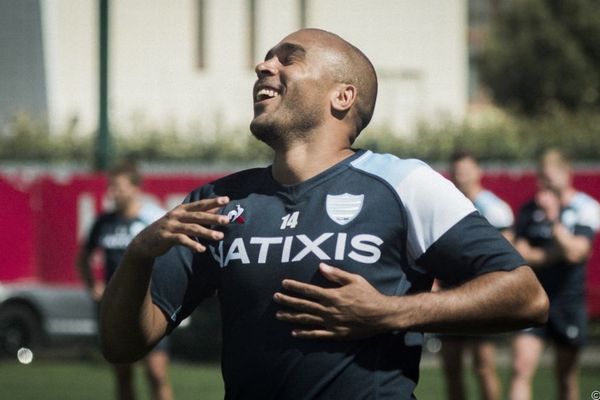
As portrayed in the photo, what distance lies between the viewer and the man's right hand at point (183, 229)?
3.52 meters

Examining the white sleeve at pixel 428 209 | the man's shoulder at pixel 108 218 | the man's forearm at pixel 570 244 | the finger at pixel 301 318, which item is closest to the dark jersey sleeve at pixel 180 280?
the finger at pixel 301 318

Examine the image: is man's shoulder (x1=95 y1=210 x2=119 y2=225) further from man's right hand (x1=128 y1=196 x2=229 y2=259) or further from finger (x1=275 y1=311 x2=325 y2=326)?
finger (x1=275 y1=311 x2=325 y2=326)

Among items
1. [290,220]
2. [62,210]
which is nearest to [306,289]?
[290,220]

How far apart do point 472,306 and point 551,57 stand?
33245 millimetres

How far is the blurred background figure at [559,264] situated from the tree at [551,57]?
26.0 metres

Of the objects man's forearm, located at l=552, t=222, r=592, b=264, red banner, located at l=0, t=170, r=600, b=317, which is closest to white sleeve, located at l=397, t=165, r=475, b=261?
man's forearm, located at l=552, t=222, r=592, b=264

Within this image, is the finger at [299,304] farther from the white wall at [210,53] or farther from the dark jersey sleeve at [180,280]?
the white wall at [210,53]

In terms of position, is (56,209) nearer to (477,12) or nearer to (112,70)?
(112,70)

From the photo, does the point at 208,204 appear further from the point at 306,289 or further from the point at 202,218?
the point at 306,289

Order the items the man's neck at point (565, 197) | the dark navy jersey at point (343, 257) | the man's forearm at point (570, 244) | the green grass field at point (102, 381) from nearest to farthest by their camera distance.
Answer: the dark navy jersey at point (343, 257), the man's forearm at point (570, 244), the man's neck at point (565, 197), the green grass field at point (102, 381)

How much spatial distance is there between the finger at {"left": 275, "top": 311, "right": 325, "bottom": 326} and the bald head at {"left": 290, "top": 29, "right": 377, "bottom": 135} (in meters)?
0.69

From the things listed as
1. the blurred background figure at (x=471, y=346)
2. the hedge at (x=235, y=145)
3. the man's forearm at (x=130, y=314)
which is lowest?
the hedge at (x=235, y=145)

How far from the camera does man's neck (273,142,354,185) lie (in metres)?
3.77

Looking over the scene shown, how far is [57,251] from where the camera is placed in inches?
603
